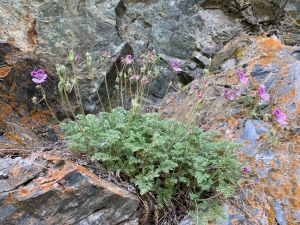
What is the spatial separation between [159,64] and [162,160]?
238 centimetres

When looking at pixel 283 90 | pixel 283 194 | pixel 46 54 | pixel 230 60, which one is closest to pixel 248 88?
pixel 283 90

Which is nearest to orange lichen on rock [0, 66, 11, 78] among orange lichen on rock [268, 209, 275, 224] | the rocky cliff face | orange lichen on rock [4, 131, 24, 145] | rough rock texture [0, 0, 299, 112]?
the rocky cliff face

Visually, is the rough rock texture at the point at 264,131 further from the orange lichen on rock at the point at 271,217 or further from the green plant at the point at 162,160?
the green plant at the point at 162,160

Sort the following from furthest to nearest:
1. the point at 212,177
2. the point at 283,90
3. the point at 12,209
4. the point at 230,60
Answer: the point at 230,60
the point at 283,90
the point at 212,177
the point at 12,209

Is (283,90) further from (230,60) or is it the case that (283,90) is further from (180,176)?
(180,176)

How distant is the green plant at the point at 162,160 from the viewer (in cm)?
203

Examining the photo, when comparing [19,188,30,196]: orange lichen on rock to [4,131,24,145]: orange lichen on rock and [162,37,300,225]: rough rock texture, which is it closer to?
[4,131,24,145]: orange lichen on rock

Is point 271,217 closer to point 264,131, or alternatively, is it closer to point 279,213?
point 279,213

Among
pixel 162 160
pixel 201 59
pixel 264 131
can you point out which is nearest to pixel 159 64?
pixel 201 59

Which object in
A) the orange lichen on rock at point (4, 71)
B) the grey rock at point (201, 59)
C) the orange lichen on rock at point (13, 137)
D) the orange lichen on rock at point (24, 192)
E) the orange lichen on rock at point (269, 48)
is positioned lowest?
the orange lichen on rock at point (13, 137)

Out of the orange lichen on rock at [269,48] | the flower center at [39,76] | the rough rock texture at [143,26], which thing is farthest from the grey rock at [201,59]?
the flower center at [39,76]

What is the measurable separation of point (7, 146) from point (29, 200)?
27.1 inches

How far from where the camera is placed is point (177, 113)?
3471 millimetres

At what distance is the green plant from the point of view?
203cm
